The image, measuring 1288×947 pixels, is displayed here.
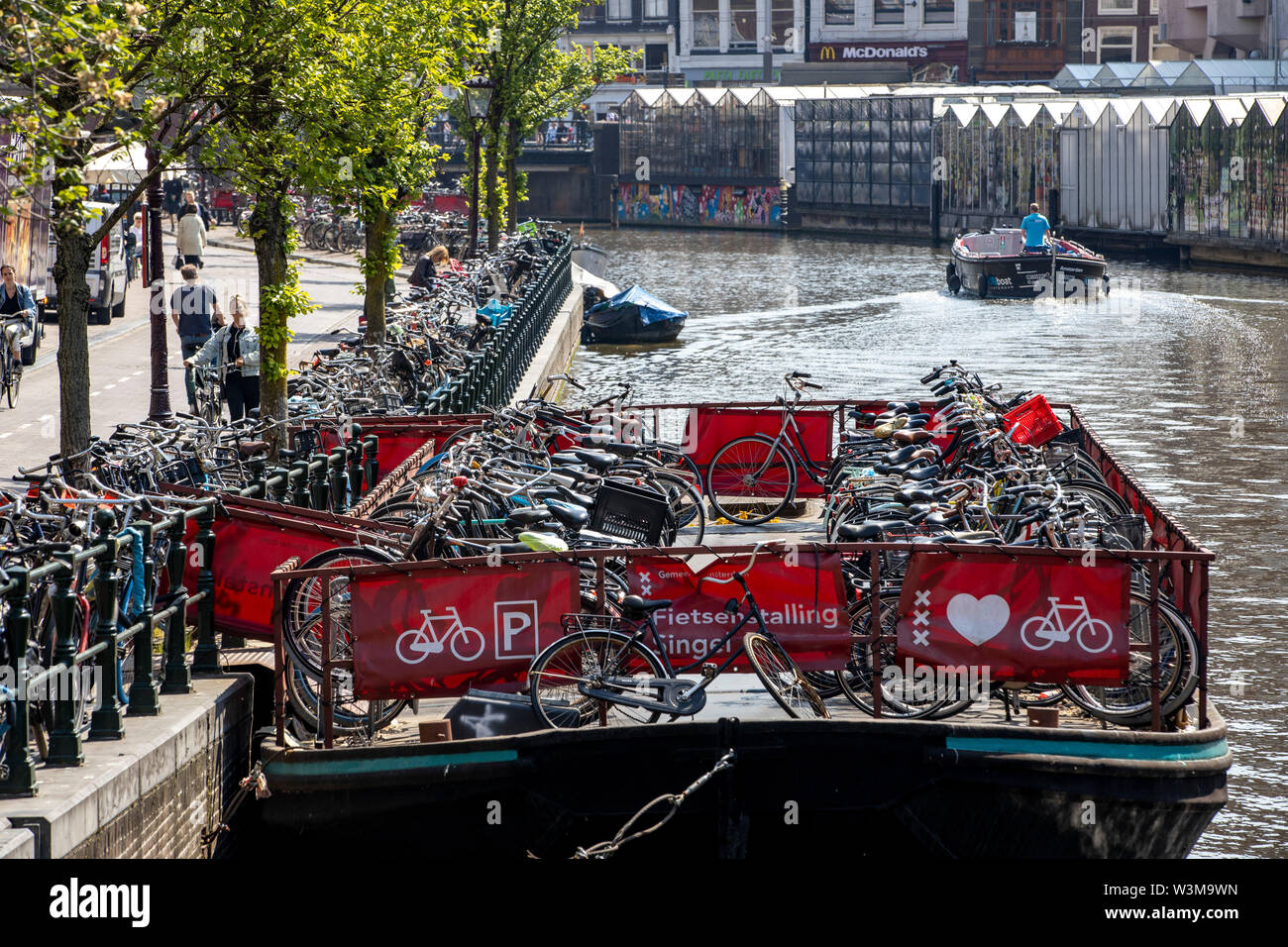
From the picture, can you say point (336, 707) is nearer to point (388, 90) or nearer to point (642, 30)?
point (388, 90)

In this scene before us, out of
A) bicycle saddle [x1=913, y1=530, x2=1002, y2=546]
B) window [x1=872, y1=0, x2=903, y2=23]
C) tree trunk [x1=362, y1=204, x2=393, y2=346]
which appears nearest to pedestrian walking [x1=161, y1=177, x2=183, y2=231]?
tree trunk [x1=362, y1=204, x2=393, y2=346]

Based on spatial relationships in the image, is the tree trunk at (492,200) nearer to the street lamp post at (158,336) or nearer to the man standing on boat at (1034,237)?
the man standing on boat at (1034,237)

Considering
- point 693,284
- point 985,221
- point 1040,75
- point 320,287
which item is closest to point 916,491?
point 320,287

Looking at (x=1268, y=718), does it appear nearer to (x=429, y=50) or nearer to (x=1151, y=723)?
(x=1151, y=723)

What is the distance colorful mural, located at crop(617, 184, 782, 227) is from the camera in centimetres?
7512

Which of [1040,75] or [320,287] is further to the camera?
[1040,75]

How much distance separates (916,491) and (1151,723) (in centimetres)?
260

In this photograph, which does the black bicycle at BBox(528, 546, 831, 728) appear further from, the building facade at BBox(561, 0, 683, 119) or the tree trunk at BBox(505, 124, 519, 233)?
the building facade at BBox(561, 0, 683, 119)

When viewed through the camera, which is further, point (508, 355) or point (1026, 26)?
point (1026, 26)

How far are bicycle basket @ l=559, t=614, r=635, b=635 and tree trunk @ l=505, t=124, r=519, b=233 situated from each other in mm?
33417

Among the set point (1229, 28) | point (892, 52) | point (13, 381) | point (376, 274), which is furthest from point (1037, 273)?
point (892, 52)

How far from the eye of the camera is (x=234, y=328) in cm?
1831

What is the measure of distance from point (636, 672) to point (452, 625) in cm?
95

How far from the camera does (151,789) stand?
7699 mm
